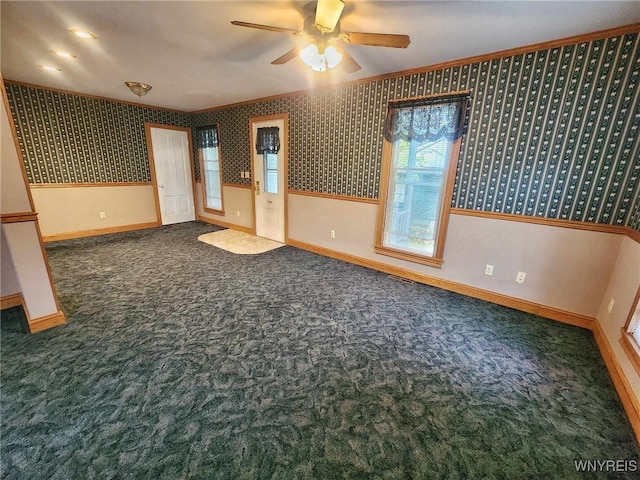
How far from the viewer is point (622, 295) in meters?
2.03

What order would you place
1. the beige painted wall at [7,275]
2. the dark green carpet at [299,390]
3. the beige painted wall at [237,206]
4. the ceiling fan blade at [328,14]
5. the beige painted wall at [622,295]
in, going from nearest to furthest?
1. the dark green carpet at [299,390]
2. the ceiling fan blade at [328,14]
3. the beige painted wall at [622,295]
4. the beige painted wall at [7,275]
5. the beige painted wall at [237,206]

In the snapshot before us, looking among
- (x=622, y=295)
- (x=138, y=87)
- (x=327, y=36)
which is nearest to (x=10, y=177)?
(x=138, y=87)

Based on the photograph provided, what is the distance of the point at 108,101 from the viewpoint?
15.3 feet

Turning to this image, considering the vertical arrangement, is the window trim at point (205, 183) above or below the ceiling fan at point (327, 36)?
below

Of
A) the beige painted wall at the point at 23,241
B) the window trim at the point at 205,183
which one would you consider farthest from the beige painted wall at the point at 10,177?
the window trim at the point at 205,183

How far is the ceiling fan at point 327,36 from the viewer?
1.67 m

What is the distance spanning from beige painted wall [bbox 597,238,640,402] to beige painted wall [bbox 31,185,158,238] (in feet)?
21.8

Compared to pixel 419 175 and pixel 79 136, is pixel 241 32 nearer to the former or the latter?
pixel 419 175

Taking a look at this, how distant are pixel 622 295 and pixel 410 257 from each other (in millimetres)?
1744

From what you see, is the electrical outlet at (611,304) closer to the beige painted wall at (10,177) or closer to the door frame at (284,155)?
the door frame at (284,155)

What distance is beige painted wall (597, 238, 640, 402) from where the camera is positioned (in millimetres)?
1857

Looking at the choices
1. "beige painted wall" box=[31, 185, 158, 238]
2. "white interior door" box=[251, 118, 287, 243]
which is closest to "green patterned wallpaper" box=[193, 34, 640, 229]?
"white interior door" box=[251, 118, 287, 243]

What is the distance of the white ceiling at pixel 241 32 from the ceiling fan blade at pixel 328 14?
22 cm

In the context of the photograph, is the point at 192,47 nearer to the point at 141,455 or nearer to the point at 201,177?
the point at 141,455
